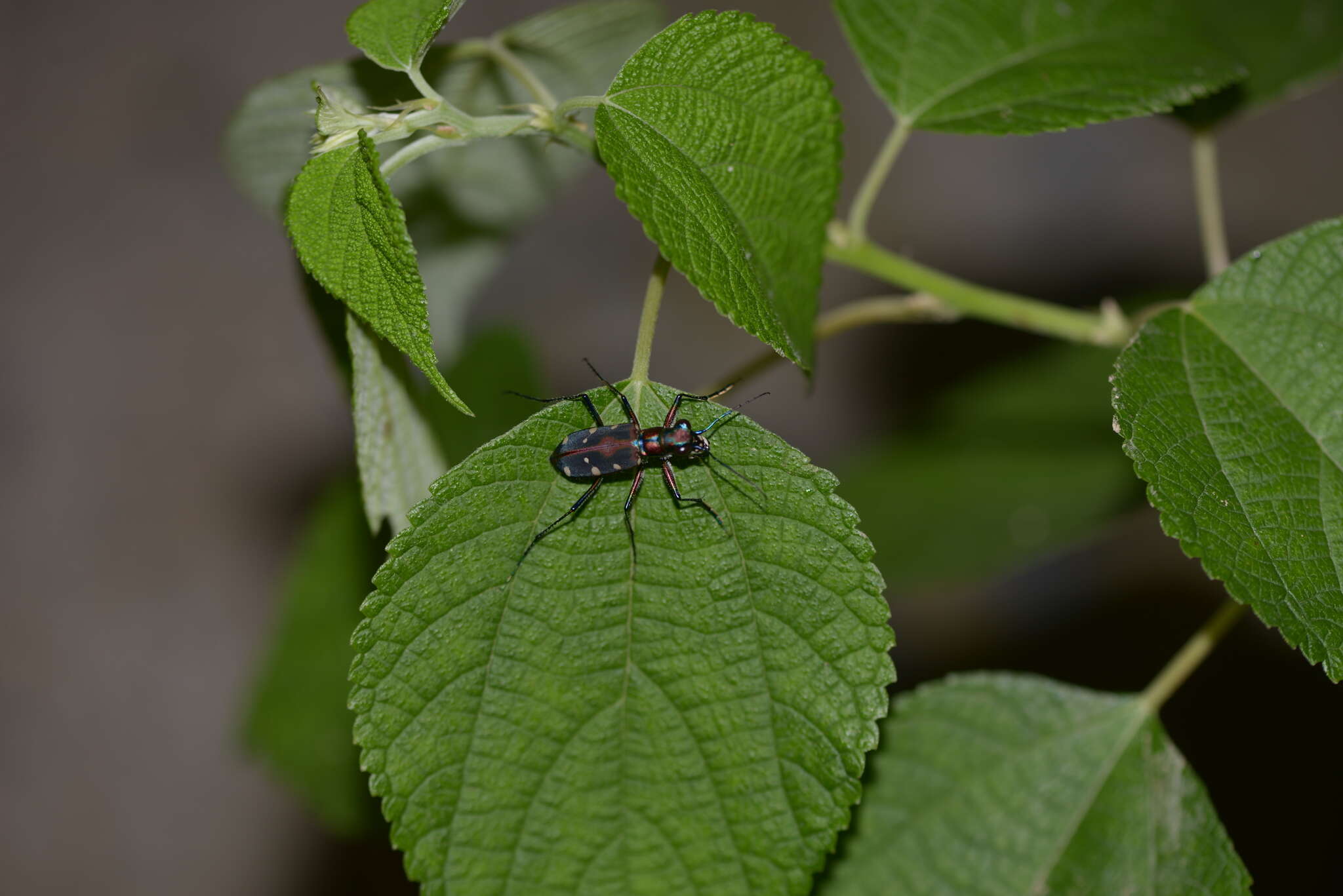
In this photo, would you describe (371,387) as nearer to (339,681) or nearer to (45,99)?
(339,681)

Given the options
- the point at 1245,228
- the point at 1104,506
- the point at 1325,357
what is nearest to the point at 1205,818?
the point at 1325,357

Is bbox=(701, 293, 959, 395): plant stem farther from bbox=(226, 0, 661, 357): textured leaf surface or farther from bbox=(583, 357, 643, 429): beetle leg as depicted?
bbox=(226, 0, 661, 357): textured leaf surface

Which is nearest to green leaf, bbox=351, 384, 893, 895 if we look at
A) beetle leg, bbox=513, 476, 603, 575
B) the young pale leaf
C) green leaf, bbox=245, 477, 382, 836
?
beetle leg, bbox=513, 476, 603, 575

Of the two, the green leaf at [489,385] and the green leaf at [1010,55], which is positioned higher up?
the green leaf at [1010,55]

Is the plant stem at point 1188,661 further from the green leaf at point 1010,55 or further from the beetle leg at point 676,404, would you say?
the beetle leg at point 676,404

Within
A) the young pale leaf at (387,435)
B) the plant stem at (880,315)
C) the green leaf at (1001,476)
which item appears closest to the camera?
the young pale leaf at (387,435)

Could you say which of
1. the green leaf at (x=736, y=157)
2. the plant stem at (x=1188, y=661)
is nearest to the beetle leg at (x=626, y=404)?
the green leaf at (x=736, y=157)
